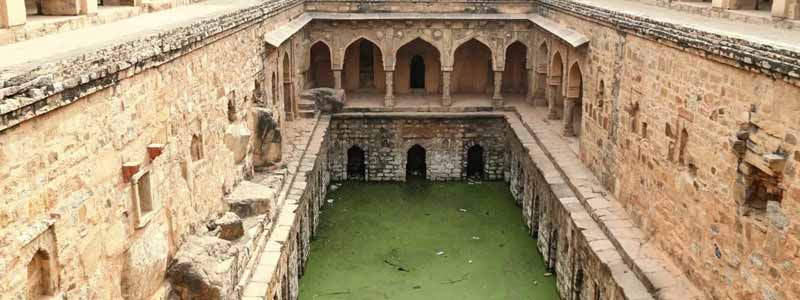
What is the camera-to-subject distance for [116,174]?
6.16 metres

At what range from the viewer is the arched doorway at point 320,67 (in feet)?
64.7

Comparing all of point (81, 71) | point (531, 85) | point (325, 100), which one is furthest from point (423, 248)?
point (81, 71)

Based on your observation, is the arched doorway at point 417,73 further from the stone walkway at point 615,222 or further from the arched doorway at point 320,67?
the stone walkway at point 615,222

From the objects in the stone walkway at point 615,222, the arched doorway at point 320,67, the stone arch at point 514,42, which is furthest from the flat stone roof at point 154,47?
the arched doorway at point 320,67

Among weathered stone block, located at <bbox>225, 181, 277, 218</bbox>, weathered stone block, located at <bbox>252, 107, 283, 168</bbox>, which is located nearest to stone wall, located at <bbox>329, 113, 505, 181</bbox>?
weathered stone block, located at <bbox>252, 107, 283, 168</bbox>

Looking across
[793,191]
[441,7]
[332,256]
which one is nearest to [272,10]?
[332,256]

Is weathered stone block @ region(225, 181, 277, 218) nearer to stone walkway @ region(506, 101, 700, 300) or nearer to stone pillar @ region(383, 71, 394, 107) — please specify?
stone walkway @ region(506, 101, 700, 300)

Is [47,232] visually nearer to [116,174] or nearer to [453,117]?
[116,174]

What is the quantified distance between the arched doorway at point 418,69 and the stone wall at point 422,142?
8.14 ft

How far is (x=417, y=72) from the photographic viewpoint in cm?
2025

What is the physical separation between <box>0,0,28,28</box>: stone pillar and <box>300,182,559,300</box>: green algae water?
19.1ft

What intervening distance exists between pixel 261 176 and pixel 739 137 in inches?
278

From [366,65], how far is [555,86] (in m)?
5.59

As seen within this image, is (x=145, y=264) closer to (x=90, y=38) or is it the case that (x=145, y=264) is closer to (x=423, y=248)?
(x=90, y=38)
